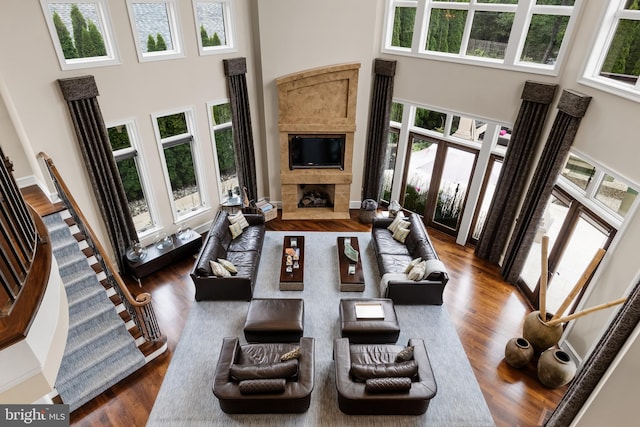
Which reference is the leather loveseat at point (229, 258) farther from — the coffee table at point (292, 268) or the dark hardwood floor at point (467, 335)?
the dark hardwood floor at point (467, 335)

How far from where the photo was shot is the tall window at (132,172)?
6.49 meters

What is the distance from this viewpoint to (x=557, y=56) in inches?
227

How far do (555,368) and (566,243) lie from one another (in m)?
2.00

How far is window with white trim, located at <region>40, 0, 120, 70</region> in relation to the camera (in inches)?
208

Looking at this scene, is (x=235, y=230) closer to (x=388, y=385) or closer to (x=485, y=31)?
(x=388, y=385)

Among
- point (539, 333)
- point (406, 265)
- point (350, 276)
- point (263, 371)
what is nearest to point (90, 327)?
point (263, 371)

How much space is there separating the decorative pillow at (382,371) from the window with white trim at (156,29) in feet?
19.8

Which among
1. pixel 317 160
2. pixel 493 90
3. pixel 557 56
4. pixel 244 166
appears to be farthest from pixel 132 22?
pixel 557 56

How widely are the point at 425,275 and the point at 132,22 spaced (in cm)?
643

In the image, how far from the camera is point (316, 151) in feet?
27.9

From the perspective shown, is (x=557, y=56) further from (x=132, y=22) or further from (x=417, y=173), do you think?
(x=132, y=22)

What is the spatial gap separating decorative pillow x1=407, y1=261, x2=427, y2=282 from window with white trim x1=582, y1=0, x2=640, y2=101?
361 centimetres

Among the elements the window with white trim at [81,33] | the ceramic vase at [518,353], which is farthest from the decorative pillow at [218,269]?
the ceramic vase at [518,353]

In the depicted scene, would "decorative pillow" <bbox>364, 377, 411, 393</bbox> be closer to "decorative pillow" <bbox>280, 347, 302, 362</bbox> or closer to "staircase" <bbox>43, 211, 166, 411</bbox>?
"decorative pillow" <bbox>280, 347, 302, 362</bbox>
